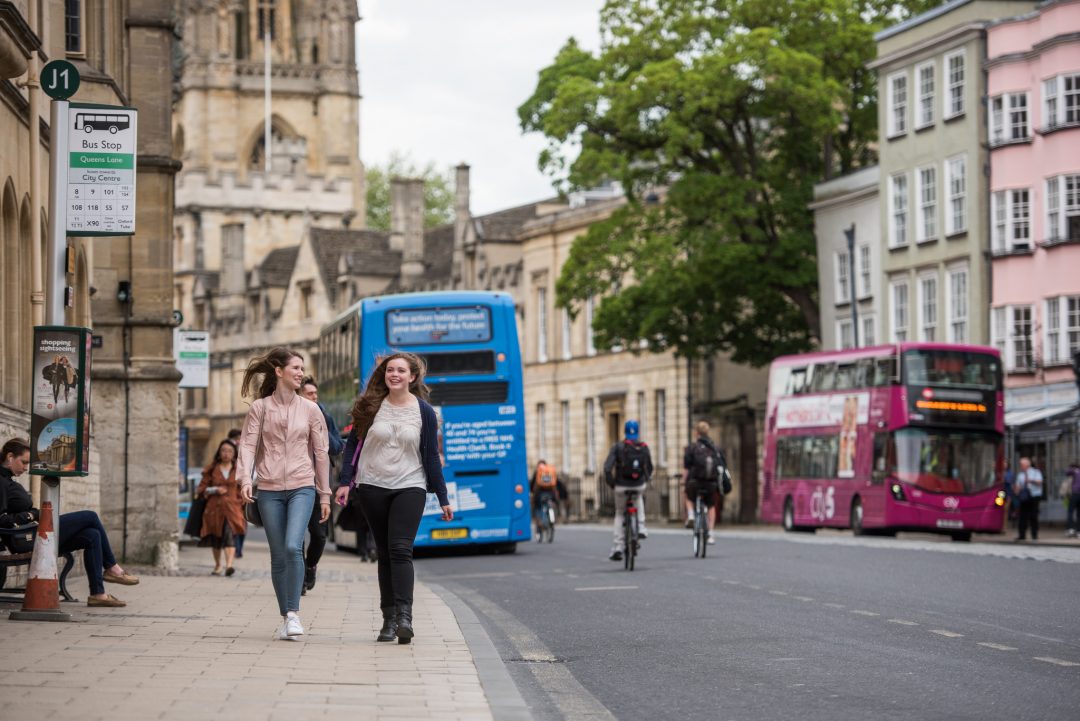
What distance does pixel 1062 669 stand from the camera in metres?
12.8

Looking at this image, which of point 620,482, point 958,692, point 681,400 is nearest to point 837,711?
point 958,692

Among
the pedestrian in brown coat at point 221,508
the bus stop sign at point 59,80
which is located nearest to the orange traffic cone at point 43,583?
the bus stop sign at point 59,80

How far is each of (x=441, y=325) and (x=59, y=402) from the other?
1913 cm

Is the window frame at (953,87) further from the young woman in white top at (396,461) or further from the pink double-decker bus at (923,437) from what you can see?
the young woman in white top at (396,461)

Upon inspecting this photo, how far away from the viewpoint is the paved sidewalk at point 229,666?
10.1 m

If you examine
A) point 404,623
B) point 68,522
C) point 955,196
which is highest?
point 955,196

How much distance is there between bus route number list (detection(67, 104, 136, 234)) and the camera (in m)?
17.5

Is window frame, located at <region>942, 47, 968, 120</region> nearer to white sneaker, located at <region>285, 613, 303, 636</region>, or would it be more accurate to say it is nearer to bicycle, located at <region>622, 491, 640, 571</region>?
bicycle, located at <region>622, 491, 640, 571</region>

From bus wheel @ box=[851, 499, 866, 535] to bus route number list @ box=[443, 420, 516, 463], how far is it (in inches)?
464

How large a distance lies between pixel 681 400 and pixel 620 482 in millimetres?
43181

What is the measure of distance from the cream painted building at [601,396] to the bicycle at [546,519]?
18.0 meters

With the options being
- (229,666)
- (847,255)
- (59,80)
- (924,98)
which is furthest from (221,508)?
(847,255)

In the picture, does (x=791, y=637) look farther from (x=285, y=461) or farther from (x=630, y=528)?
(x=630, y=528)

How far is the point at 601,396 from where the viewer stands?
7538 cm
